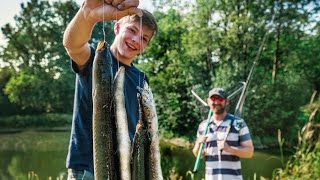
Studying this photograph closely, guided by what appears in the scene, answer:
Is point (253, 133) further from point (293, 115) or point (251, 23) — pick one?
point (251, 23)

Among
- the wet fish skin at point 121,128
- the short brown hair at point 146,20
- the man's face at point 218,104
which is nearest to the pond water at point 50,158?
the man's face at point 218,104

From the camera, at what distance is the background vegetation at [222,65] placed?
30.0 metres

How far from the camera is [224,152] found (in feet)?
17.1

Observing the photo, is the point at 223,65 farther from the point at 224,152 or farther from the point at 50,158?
the point at 224,152

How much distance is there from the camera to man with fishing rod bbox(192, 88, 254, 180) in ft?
17.0

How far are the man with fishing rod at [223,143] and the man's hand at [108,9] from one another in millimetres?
3591

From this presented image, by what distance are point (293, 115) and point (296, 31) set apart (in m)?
5.89

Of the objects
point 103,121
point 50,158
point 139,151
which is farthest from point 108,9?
point 50,158

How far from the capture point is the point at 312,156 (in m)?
6.46

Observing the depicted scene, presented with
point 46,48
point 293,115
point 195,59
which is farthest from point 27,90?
point 293,115

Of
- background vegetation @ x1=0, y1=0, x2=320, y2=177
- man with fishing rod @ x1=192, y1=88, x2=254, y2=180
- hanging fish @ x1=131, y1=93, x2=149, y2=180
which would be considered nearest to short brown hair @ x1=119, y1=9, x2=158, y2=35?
hanging fish @ x1=131, y1=93, x2=149, y2=180

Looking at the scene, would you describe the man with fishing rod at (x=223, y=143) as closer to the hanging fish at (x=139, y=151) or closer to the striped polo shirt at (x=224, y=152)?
the striped polo shirt at (x=224, y=152)

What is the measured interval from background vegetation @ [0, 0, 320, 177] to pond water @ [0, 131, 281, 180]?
8.42 ft

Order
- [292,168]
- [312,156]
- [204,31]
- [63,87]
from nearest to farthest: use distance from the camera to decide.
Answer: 1. [312,156]
2. [292,168]
3. [204,31]
4. [63,87]
